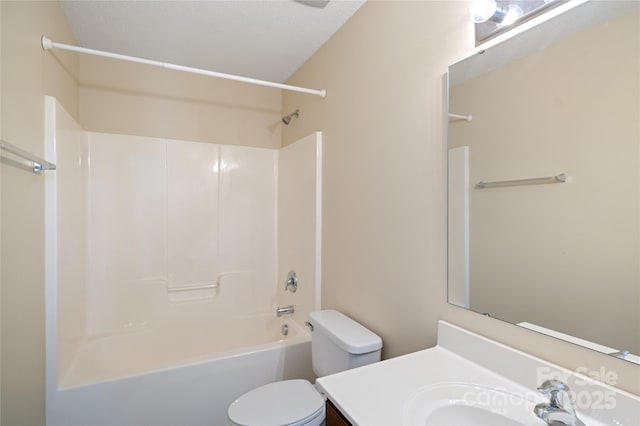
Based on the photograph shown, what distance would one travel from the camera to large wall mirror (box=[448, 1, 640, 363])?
0.79 metres

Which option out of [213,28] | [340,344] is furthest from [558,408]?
[213,28]

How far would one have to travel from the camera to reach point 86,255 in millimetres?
2311

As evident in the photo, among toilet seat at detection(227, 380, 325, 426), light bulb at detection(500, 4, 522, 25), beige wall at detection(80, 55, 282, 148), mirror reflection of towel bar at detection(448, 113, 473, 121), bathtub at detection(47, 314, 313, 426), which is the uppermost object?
beige wall at detection(80, 55, 282, 148)

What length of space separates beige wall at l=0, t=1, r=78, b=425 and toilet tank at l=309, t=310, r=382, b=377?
4.22 ft

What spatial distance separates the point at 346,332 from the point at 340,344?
0.08 m

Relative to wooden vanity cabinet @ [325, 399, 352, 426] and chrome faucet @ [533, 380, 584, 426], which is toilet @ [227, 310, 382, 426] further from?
chrome faucet @ [533, 380, 584, 426]

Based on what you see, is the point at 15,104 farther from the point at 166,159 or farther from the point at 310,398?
the point at 310,398

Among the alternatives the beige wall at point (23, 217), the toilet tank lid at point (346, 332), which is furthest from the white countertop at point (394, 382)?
the beige wall at point (23, 217)

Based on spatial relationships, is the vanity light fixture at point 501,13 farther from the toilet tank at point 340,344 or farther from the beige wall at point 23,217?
the beige wall at point 23,217

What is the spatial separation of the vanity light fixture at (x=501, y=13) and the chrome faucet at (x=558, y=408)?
3.46 ft

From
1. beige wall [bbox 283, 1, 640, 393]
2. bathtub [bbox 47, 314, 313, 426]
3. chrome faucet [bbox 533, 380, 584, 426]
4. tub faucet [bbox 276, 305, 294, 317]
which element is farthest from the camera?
tub faucet [bbox 276, 305, 294, 317]

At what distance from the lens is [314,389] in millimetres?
1566

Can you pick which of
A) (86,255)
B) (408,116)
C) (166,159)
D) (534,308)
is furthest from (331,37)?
(86,255)

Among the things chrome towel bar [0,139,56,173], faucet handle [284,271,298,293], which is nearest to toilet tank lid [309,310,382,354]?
faucet handle [284,271,298,293]
